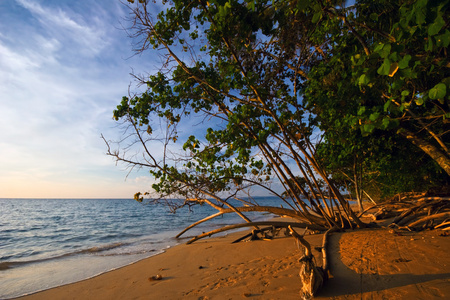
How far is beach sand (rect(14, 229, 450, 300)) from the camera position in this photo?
3154 mm

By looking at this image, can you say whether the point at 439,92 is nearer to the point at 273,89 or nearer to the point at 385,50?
the point at 385,50

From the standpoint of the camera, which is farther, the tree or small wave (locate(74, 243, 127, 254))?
small wave (locate(74, 243, 127, 254))

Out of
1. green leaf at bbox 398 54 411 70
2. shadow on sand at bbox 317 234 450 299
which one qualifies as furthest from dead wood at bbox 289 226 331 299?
green leaf at bbox 398 54 411 70

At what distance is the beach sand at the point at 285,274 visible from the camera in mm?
3154

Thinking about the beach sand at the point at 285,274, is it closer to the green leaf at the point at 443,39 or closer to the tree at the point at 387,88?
the tree at the point at 387,88

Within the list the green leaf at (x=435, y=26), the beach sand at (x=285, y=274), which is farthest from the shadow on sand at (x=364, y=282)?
the green leaf at (x=435, y=26)

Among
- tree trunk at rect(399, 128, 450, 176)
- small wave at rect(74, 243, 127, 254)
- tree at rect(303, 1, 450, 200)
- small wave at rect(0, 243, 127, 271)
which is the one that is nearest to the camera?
tree at rect(303, 1, 450, 200)

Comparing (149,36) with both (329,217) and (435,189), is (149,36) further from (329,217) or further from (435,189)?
(435,189)

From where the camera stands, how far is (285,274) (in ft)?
13.3

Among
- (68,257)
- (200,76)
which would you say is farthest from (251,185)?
(68,257)

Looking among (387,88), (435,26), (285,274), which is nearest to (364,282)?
(285,274)

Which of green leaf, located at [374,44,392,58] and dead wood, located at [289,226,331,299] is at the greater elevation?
green leaf, located at [374,44,392,58]

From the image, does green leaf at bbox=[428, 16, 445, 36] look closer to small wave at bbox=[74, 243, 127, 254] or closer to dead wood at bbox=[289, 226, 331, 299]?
dead wood at bbox=[289, 226, 331, 299]

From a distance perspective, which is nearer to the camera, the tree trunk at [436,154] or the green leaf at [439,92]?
the green leaf at [439,92]
